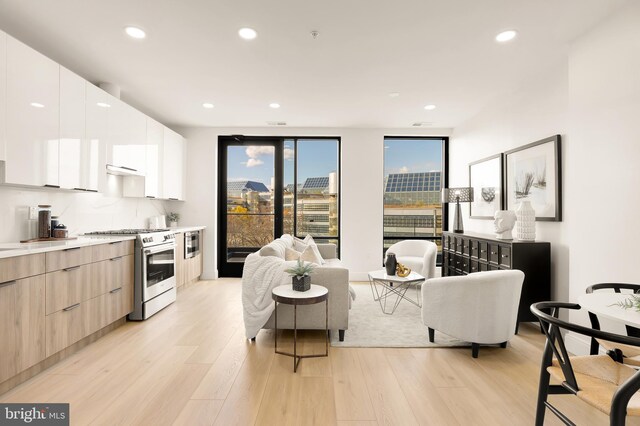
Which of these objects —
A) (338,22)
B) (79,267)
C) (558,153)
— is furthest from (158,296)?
(558,153)

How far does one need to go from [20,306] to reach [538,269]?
4438 millimetres

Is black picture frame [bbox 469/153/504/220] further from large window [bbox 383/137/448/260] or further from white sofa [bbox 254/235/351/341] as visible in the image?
white sofa [bbox 254/235/351/341]

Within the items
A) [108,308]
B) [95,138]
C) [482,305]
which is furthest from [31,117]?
[482,305]

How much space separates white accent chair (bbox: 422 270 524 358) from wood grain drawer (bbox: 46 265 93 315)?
3147 mm

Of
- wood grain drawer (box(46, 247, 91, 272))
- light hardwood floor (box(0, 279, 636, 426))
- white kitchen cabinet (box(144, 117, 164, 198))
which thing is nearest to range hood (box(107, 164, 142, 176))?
white kitchen cabinet (box(144, 117, 164, 198))

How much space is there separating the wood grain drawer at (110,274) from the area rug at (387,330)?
7.38 ft

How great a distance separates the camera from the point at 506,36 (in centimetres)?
281

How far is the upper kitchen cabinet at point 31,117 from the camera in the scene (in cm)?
→ 241

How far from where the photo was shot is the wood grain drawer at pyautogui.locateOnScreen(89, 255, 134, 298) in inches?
118

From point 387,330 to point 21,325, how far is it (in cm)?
301

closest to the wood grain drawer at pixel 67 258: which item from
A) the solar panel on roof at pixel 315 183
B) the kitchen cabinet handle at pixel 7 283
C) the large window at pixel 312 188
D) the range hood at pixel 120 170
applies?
the kitchen cabinet handle at pixel 7 283

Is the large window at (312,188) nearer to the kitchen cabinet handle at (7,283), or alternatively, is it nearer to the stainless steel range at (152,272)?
the stainless steel range at (152,272)

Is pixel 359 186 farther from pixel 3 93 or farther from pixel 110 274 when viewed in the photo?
pixel 3 93

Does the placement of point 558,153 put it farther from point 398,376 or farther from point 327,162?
point 327,162
